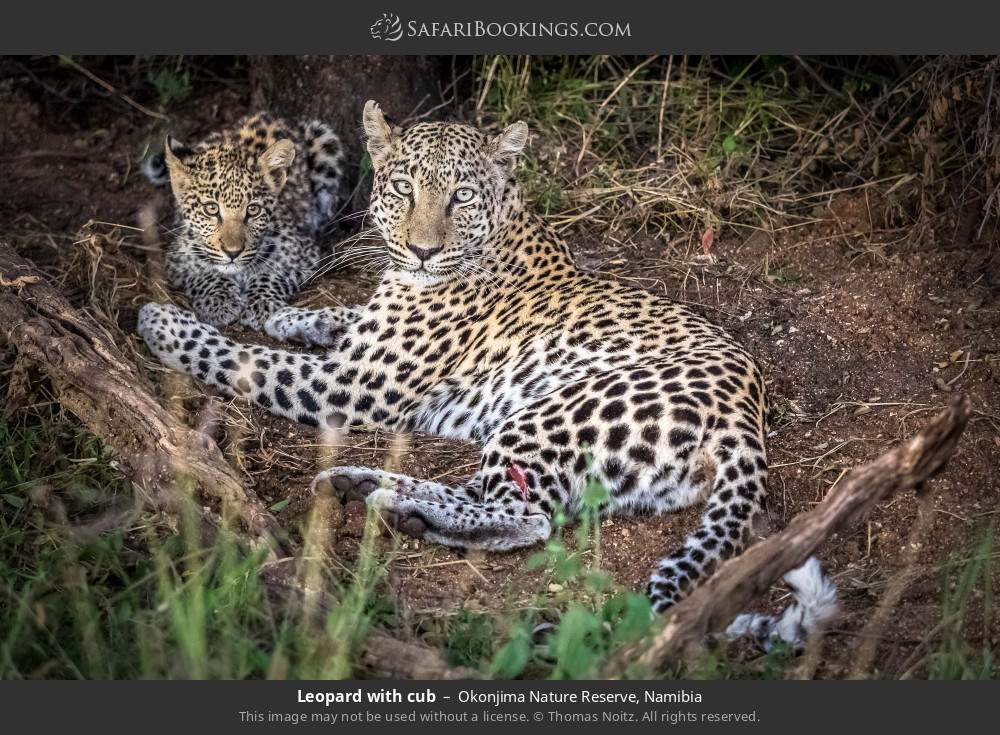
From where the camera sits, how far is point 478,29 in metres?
7.22

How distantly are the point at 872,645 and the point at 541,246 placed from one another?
3.34 meters

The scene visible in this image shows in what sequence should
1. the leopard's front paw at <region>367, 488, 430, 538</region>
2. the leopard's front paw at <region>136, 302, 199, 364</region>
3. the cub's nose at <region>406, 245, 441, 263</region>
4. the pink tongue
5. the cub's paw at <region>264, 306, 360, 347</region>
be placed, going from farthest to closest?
the cub's paw at <region>264, 306, 360, 347</region> → the leopard's front paw at <region>136, 302, 199, 364</region> → the cub's nose at <region>406, 245, 441, 263</region> → the pink tongue → the leopard's front paw at <region>367, 488, 430, 538</region>

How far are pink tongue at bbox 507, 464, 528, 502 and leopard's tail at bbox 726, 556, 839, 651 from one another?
141 cm

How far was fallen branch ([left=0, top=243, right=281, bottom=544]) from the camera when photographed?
5898 millimetres

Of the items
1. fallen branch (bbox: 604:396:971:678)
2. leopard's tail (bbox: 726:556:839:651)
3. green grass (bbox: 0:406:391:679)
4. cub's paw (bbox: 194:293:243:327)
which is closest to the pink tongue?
green grass (bbox: 0:406:391:679)

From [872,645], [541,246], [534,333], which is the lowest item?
[872,645]

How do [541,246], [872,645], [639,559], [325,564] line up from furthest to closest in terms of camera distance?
[541,246] < [639,559] < [325,564] < [872,645]

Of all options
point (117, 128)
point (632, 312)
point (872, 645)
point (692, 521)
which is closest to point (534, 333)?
point (632, 312)

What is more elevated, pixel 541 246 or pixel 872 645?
pixel 541 246

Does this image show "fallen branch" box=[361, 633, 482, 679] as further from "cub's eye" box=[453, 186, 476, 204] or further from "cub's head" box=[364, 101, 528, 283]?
"cub's eye" box=[453, 186, 476, 204]

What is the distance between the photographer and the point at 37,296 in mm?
6941

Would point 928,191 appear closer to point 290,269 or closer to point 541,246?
point 541,246

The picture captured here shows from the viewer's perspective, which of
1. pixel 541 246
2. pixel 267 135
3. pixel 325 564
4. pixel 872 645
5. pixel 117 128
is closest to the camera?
pixel 872 645

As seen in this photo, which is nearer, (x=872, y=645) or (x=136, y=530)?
(x=872, y=645)
